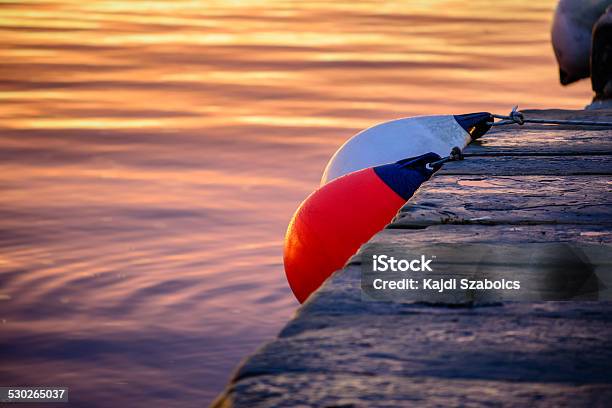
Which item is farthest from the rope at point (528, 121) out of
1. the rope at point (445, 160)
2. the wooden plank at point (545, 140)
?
the rope at point (445, 160)

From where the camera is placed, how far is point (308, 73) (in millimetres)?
14227

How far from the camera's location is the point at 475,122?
18.4ft

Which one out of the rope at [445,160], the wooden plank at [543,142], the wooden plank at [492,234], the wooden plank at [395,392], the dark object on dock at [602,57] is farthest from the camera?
the dark object on dock at [602,57]

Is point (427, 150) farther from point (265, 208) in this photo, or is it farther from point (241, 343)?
point (265, 208)

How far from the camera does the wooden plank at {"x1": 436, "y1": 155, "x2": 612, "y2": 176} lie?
4391 millimetres

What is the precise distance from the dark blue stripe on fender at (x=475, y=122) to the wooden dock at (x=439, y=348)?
2.07 metres

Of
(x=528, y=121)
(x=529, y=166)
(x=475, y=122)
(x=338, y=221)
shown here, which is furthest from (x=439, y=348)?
(x=528, y=121)

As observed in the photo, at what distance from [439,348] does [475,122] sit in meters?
3.39

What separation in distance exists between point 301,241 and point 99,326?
188cm

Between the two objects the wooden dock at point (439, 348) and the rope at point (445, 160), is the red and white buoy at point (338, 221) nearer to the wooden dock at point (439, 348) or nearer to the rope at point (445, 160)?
the rope at point (445, 160)

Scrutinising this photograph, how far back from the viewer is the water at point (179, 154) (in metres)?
5.62

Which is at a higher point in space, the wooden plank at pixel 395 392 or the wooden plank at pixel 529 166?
the wooden plank at pixel 529 166

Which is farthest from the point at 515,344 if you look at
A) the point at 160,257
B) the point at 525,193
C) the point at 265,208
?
the point at 265,208

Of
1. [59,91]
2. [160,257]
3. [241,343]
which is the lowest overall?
[241,343]
